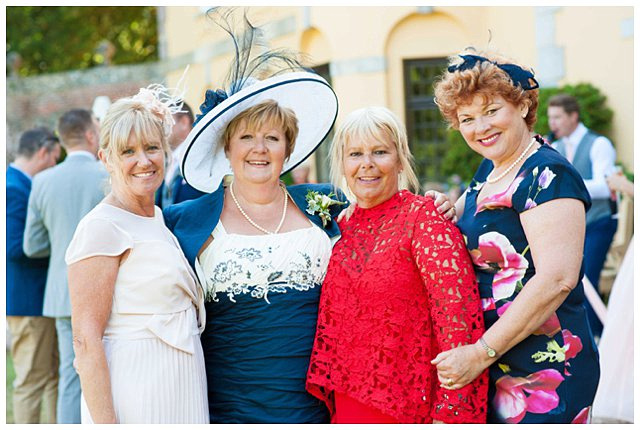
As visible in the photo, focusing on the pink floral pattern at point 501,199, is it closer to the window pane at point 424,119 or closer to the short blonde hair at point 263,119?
the short blonde hair at point 263,119

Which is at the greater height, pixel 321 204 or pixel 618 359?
pixel 321 204

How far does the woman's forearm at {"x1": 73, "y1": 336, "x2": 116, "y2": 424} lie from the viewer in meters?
2.84

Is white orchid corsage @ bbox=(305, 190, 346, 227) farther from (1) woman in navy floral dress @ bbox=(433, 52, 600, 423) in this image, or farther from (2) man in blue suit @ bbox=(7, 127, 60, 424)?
(2) man in blue suit @ bbox=(7, 127, 60, 424)

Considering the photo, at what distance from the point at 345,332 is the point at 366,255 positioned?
0.32m

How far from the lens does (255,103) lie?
11.1 ft

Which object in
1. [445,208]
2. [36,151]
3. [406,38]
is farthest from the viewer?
[406,38]

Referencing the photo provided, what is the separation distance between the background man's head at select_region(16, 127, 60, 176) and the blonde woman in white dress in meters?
3.80

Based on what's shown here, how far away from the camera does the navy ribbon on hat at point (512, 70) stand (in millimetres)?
2934

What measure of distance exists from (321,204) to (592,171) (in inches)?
183

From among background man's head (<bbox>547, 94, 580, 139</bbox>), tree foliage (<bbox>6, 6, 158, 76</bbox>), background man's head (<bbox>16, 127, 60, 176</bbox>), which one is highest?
tree foliage (<bbox>6, 6, 158, 76</bbox>)

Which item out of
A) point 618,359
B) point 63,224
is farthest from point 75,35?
point 618,359

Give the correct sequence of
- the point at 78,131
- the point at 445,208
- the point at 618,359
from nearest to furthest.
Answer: the point at 445,208
the point at 618,359
the point at 78,131

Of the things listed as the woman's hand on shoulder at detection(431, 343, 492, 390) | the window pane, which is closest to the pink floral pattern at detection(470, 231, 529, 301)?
the woman's hand on shoulder at detection(431, 343, 492, 390)

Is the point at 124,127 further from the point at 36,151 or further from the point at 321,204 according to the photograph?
the point at 36,151
